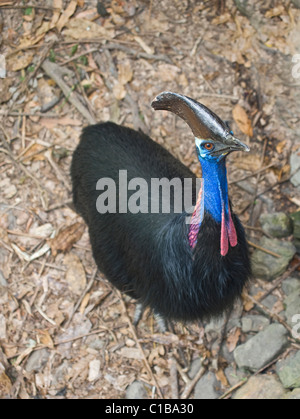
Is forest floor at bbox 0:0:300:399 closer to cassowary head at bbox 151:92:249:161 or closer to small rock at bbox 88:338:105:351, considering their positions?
small rock at bbox 88:338:105:351

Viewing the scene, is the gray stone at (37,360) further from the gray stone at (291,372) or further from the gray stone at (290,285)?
the gray stone at (290,285)

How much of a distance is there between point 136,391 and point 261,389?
0.83m

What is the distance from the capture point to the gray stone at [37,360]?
Answer: 380 cm

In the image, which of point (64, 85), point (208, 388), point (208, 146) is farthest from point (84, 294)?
point (208, 146)

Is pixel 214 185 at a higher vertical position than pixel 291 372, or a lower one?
higher

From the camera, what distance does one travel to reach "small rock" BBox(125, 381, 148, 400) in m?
3.65

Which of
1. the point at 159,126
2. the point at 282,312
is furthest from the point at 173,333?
the point at 159,126

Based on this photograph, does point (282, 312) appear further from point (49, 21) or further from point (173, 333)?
point (49, 21)

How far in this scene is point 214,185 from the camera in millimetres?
2547

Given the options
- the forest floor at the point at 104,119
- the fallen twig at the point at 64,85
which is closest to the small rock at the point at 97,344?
the forest floor at the point at 104,119

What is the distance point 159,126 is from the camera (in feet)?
14.9

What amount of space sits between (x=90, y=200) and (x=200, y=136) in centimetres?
143

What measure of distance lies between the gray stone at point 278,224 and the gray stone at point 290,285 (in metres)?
0.35

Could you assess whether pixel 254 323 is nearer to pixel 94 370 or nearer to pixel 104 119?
pixel 94 370
